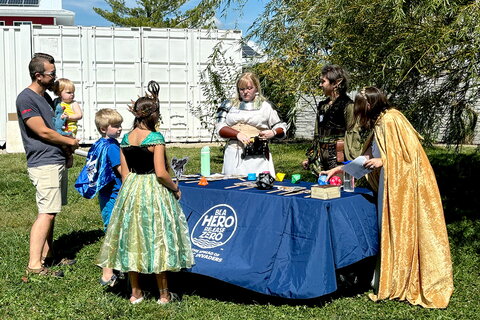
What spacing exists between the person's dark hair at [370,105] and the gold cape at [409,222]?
0.09m

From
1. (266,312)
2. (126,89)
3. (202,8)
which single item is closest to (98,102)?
(126,89)

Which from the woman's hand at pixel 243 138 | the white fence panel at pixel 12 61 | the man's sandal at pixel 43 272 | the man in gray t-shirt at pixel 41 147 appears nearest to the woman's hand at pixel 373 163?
the woman's hand at pixel 243 138

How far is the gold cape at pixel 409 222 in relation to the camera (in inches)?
171

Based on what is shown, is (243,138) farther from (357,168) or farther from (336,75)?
(357,168)

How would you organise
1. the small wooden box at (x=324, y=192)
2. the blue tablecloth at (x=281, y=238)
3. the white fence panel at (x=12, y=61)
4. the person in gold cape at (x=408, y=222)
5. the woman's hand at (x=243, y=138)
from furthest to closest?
1. the white fence panel at (x=12, y=61)
2. the woman's hand at (x=243, y=138)
3. the person in gold cape at (x=408, y=222)
4. the small wooden box at (x=324, y=192)
5. the blue tablecloth at (x=281, y=238)

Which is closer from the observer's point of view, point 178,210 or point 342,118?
point 178,210

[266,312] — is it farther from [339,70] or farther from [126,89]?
[126,89]

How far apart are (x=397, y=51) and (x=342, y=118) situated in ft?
2.51

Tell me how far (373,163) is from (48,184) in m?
2.63

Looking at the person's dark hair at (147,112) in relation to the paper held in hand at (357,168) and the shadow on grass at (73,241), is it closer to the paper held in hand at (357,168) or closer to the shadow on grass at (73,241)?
the paper held in hand at (357,168)

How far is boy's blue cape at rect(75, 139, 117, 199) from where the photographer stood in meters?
5.00

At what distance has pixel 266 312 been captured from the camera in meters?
4.27

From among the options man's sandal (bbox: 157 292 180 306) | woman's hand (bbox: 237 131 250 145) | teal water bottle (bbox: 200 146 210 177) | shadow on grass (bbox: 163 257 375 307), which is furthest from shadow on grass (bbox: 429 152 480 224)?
man's sandal (bbox: 157 292 180 306)

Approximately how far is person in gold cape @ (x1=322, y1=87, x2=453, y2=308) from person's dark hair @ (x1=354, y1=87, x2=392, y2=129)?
0.26 feet
